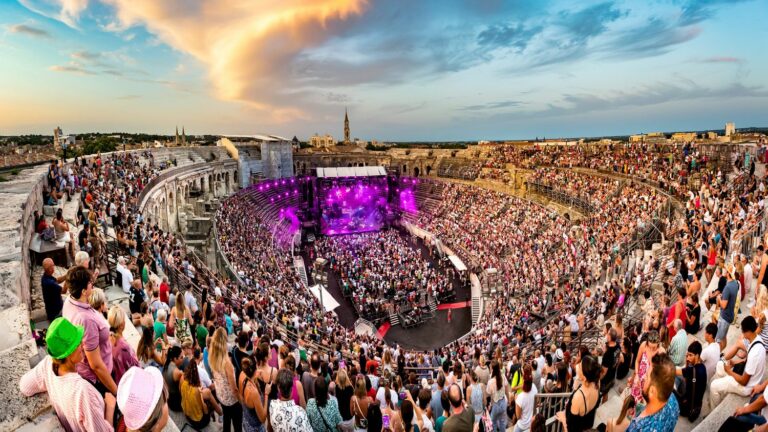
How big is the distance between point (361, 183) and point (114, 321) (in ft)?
149

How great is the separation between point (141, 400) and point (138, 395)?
0.14ft

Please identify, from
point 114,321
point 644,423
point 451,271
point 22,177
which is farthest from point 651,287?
point 22,177

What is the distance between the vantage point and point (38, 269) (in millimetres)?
7656

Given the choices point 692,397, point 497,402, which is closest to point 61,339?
point 497,402

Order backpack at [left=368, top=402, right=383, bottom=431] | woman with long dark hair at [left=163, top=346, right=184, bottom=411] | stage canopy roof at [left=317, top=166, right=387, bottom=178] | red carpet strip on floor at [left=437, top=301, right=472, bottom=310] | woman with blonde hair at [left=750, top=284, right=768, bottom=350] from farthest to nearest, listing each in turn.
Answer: stage canopy roof at [left=317, top=166, right=387, bottom=178] < red carpet strip on floor at [left=437, top=301, right=472, bottom=310] < woman with long dark hair at [left=163, top=346, right=184, bottom=411] < backpack at [left=368, top=402, right=383, bottom=431] < woman with blonde hair at [left=750, top=284, right=768, bottom=350]

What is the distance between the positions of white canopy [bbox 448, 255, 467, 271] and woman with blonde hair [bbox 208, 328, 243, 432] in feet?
76.5

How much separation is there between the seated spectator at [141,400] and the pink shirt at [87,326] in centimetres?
81

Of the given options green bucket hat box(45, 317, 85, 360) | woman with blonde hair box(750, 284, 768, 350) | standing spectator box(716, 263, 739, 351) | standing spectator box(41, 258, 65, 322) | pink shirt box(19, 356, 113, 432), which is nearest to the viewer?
green bucket hat box(45, 317, 85, 360)

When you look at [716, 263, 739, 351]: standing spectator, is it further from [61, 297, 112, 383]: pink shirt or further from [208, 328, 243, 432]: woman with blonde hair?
[61, 297, 112, 383]: pink shirt

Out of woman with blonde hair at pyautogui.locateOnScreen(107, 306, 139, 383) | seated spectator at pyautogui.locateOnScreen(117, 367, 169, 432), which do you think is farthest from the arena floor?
seated spectator at pyautogui.locateOnScreen(117, 367, 169, 432)

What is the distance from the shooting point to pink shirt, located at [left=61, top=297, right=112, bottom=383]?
11.0 feet

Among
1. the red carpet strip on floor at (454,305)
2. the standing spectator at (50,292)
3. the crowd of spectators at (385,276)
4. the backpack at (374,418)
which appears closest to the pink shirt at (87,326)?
the standing spectator at (50,292)

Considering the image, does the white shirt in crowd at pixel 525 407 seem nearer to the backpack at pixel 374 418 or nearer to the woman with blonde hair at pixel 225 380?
the backpack at pixel 374 418

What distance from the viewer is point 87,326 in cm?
337
